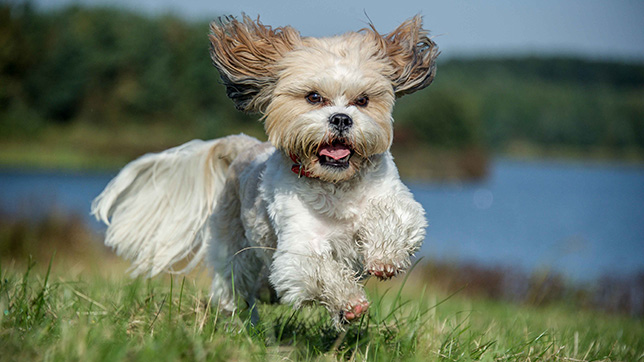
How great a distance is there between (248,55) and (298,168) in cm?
81

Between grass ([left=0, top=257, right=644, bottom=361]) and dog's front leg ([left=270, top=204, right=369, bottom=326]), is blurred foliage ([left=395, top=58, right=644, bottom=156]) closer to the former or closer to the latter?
grass ([left=0, top=257, right=644, bottom=361])

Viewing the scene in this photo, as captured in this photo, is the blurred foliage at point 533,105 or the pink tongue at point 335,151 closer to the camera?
the pink tongue at point 335,151

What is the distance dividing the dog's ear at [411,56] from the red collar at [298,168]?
0.79 meters

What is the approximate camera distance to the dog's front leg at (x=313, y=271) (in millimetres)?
3055

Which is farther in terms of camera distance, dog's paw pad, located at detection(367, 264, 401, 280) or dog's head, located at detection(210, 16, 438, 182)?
dog's head, located at detection(210, 16, 438, 182)

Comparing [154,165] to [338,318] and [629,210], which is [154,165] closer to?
[338,318]

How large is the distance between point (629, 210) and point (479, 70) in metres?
73.4

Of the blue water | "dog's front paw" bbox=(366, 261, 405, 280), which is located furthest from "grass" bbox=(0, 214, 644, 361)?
the blue water

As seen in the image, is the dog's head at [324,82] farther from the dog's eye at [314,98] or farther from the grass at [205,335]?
the grass at [205,335]

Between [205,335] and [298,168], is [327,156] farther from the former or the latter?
[205,335]

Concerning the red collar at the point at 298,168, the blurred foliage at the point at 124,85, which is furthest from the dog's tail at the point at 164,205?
the blurred foliage at the point at 124,85

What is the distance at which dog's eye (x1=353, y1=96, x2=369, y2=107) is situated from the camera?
3505mm

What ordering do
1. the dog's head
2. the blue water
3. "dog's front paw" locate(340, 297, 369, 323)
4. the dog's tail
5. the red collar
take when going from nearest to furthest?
"dog's front paw" locate(340, 297, 369, 323)
the dog's head
the red collar
the dog's tail
the blue water

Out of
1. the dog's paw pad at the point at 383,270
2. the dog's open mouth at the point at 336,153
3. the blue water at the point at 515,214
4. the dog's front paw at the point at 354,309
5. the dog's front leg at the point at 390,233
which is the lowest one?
the blue water at the point at 515,214
